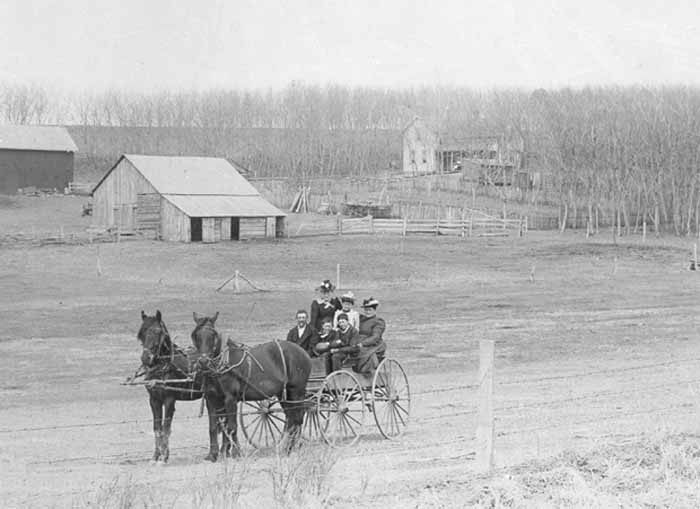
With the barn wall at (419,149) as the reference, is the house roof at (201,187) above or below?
below

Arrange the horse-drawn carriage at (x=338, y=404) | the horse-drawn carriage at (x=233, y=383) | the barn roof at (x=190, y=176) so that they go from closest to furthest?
the horse-drawn carriage at (x=233, y=383) < the horse-drawn carriage at (x=338, y=404) < the barn roof at (x=190, y=176)

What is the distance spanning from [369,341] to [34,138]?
79.1 metres

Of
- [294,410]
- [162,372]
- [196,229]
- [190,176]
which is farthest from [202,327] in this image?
[190,176]

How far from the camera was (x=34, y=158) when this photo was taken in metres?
89.7

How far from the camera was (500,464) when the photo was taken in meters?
12.1

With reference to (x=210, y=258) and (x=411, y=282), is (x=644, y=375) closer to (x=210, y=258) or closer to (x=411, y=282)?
(x=411, y=282)

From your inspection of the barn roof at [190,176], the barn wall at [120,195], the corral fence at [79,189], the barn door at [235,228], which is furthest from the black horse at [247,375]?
the corral fence at [79,189]

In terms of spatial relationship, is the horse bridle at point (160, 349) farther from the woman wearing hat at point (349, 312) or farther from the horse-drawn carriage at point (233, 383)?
the woman wearing hat at point (349, 312)

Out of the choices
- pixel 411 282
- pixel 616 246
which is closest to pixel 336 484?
pixel 411 282

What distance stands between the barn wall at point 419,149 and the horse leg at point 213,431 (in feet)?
317

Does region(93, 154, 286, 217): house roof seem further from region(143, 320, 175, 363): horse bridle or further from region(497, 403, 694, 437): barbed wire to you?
region(143, 320, 175, 363): horse bridle

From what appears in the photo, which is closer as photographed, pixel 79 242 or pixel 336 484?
pixel 336 484

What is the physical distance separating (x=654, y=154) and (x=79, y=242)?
39541 mm

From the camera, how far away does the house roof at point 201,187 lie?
198 ft
